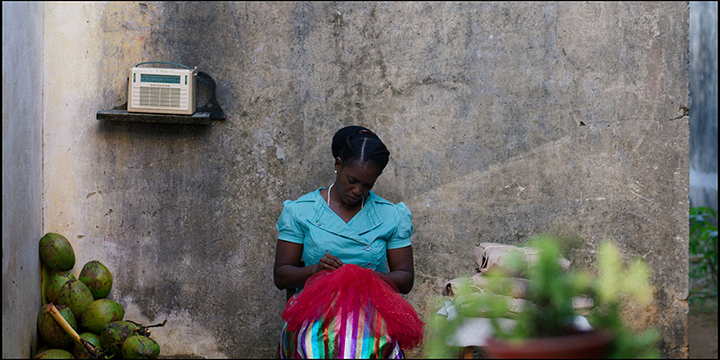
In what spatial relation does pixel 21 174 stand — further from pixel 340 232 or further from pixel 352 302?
pixel 352 302

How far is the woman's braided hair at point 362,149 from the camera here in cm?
260

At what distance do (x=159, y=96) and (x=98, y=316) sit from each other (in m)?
1.28

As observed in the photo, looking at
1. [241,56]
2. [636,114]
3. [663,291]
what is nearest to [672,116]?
[636,114]

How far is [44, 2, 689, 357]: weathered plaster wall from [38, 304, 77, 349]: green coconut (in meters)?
0.44

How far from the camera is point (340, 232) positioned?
2.70 metres

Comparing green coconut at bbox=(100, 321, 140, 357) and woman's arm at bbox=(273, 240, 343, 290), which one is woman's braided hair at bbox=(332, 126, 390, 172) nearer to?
woman's arm at bbox=(273, 240, 343, 290)

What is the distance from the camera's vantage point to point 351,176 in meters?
2.61

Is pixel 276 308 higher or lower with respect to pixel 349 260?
lower

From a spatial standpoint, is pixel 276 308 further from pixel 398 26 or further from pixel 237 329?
→ pixel 398 26

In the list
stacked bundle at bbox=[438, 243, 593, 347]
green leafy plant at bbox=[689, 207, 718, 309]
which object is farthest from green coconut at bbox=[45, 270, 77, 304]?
green leafy plant at bbox=[689, 207, 718, 309]

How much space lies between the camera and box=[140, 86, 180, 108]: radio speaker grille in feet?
11.3

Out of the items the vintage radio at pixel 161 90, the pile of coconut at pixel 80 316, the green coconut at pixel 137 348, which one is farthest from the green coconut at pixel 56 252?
the vintage radio at pixel 161 90

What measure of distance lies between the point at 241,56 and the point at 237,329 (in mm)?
1689

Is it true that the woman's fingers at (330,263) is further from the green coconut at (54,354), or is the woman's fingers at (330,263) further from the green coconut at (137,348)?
the green coconut at (54,354)
